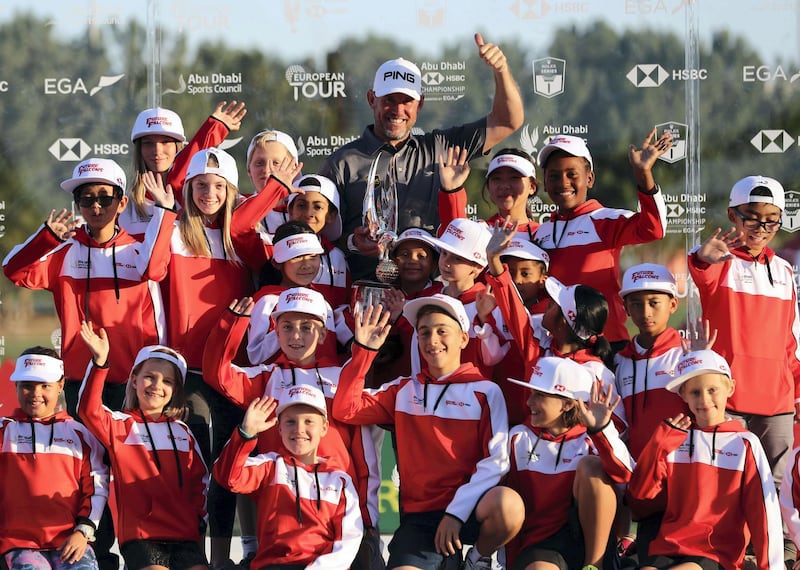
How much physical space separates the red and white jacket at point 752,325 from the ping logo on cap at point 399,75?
1.69 meters

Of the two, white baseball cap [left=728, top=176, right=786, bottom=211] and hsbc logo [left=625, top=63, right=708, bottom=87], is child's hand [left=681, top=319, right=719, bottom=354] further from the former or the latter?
hsbc logo [left=625, top=63, right=708, bottom=87]

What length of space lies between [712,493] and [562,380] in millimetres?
787

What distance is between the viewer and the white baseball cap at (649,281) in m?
5.82

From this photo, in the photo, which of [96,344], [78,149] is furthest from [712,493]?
[78,149]

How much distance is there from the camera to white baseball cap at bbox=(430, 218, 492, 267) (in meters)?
5.87

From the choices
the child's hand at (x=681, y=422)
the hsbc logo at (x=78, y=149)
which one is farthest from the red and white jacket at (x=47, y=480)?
the hsbc logo at (x=78, y=149)

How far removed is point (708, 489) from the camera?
210 inches

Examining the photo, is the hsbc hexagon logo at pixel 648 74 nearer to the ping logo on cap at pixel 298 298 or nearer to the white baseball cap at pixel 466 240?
the white baseball cap at pixel 466 240

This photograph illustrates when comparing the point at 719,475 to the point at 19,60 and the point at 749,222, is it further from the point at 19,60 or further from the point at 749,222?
the point at 19,60

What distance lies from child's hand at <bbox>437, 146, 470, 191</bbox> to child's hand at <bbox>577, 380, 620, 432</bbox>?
4.72 feet

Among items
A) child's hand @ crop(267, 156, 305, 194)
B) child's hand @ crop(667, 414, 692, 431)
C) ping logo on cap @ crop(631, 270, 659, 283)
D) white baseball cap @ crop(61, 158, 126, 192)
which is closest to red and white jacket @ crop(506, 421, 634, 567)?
child's hand @ crop(667, 414, 692, 431)

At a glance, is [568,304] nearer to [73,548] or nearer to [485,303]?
[485,303]

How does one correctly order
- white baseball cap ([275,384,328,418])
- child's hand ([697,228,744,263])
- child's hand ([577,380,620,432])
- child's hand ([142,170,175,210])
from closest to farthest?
child's hand ([577,380,620,432]) → white baseball cap ([275,384,328,418]) → child's hand ([697,228,744,263]) → child's hand ([142,170,175,210])

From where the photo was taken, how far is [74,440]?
19.0 feet
